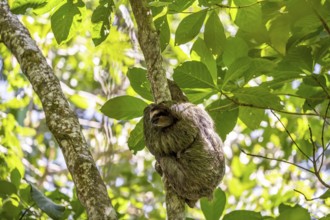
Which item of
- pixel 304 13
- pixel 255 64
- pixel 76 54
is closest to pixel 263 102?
pixel 255 64

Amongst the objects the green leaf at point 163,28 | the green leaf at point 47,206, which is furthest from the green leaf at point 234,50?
the green leaf at point 47,206

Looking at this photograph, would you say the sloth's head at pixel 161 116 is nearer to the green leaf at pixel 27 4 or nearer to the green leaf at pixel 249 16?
the green leaf at pixel 249 16

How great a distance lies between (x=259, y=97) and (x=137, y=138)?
0.78 metres

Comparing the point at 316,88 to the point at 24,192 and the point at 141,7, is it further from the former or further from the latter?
the point at 24,192

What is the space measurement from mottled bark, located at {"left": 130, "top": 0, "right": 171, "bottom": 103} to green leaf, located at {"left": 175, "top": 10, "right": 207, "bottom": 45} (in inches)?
13.4

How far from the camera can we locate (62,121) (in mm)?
2736

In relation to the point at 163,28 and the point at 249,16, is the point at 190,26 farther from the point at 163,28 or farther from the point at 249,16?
the point at 249,16

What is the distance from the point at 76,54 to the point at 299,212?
210 inches

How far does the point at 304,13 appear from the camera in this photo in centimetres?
255

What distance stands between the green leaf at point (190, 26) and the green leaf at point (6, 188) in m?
1.40

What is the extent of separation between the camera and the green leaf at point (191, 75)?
9.40 feet

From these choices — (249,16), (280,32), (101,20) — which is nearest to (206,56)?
(249,16)

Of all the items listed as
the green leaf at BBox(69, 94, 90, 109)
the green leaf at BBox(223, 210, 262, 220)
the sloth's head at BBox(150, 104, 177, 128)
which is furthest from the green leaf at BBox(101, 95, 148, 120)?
the green leaf at BBox(69, 94, 90, 109)

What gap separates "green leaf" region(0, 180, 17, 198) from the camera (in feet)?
10.9
